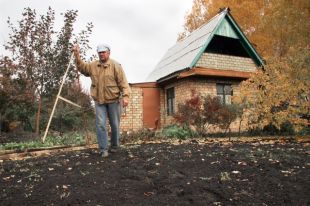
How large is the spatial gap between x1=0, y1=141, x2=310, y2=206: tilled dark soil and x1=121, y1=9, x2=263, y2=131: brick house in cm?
838

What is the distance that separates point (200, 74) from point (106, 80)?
810 cm

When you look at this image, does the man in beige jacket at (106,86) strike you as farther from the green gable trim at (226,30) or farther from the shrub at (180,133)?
the green gable trim at (226,30)

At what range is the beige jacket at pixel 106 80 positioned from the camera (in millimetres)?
5570

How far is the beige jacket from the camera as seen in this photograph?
219 inches

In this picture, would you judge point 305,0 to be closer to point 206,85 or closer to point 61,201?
point 206,85

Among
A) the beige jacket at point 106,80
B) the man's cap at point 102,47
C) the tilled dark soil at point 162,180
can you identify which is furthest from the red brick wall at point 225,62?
the tilled dark soil at point 162,180

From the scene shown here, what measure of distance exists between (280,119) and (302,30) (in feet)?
31.0

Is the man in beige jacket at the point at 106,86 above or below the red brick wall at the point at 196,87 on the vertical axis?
below

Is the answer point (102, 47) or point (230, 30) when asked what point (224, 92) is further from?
point (102, 47)

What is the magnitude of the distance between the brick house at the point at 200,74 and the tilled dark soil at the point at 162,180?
838 cm

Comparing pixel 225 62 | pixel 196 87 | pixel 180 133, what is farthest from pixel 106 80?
pixel 225 62

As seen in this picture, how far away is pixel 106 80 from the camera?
5.60m

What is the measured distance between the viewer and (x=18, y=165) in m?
5.07

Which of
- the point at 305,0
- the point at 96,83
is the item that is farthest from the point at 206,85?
the point at 96,83
